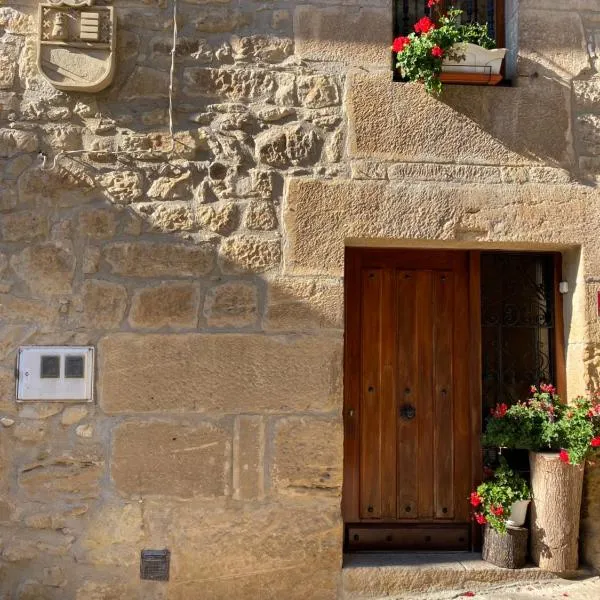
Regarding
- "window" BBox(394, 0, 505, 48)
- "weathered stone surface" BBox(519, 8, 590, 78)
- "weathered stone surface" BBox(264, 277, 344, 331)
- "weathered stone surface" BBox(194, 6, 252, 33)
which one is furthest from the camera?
"window" BBox(394, 0, 505, 48)

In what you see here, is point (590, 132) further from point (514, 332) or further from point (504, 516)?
point (504, 516)

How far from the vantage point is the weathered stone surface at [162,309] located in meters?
3.41

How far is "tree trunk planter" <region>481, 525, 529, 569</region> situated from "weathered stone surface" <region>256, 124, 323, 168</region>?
2077mm

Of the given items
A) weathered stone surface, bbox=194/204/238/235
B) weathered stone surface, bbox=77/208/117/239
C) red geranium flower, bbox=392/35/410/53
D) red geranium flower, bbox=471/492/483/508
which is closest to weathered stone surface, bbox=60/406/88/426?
weathered stone surface, bbox=77/208/117/239

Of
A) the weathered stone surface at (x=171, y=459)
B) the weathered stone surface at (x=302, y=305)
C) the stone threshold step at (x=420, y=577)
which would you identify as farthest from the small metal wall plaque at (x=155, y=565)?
the weathered stone surface at (x=302, y=305)

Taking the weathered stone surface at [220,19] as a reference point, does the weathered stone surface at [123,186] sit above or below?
below

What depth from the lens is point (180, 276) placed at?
11.3 ft

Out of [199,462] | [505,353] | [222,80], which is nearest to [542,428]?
[505,353]

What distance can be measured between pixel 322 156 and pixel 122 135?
0.99 metres

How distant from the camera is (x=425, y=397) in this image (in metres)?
3.76

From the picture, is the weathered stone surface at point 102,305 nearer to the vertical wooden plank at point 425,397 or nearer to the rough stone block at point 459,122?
the rough stone block at point 459,122

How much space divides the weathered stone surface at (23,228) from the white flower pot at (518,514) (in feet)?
8.71

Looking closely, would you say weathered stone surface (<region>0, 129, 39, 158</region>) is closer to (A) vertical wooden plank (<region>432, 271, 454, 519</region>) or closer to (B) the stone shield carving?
(B) the stone shield carving

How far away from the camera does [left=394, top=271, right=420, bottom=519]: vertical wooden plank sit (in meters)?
3.72
